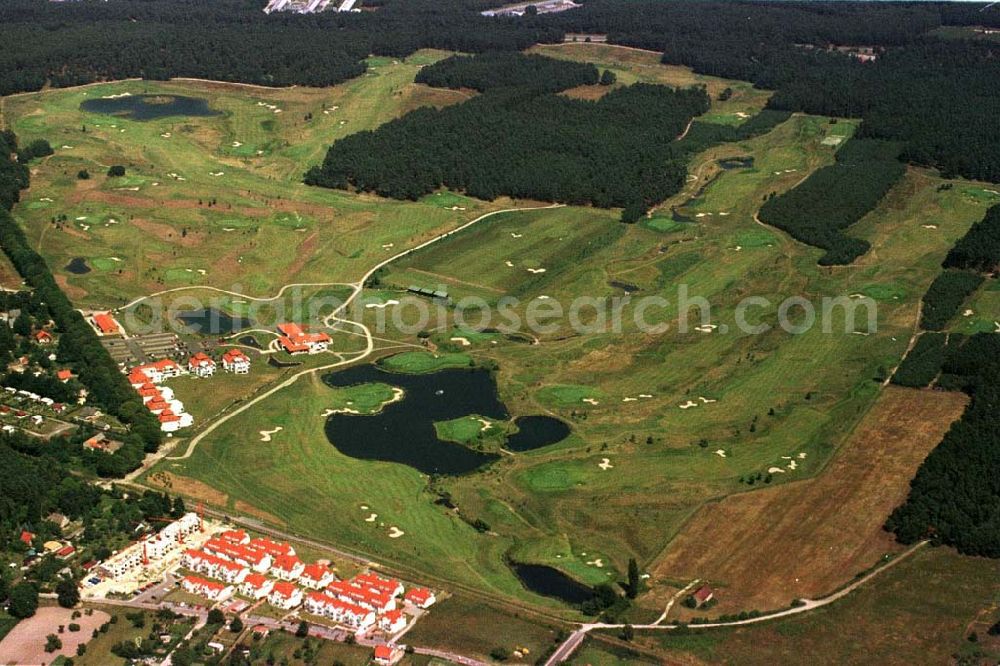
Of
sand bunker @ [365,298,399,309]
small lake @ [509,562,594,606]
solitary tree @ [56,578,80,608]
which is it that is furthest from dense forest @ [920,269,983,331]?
solitary tree @ [56,578,80,608]

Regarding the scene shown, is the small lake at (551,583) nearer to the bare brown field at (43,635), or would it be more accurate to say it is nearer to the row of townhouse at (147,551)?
the row of townhouse at (147,551)

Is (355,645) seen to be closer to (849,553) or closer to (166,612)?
(166,612)

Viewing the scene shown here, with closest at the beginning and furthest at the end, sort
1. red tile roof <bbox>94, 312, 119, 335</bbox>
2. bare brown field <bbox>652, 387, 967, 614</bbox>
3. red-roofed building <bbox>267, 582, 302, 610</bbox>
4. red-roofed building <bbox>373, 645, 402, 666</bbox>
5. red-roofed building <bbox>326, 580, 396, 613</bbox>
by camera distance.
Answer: red-roofed building <bbox>373, 645, 402, 666</bbox>, red-roofed building <bbox>326, 580, 396, 613</bbox>, red-roofed building <bbox>267, 582, 302, 610</bbox>, bare brown field <bbox>652, 387, 967, 614</bbox>, red tile roof <bbox>94, 312, 119, 335</bbox>

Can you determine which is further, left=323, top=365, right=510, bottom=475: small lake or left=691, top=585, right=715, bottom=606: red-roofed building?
left=323, top=365, right=510, bottom=475: small lake

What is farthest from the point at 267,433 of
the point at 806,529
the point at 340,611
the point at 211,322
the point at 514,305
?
the point at 806,529

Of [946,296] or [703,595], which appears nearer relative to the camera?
[703,595]

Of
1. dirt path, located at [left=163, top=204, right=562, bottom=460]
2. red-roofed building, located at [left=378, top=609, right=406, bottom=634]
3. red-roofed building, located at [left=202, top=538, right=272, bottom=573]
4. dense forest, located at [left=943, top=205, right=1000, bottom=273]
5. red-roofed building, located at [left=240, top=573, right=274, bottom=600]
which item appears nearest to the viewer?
red-roofed building, located at [left=378, top=609, right=406, bottom=634]

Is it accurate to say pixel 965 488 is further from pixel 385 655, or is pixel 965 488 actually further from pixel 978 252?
pixel 978 252

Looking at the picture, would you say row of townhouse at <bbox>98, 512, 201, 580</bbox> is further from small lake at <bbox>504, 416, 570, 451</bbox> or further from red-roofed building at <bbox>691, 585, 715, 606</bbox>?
red-roofed building at <bbox>691, 585, 715, 606</bbox>
